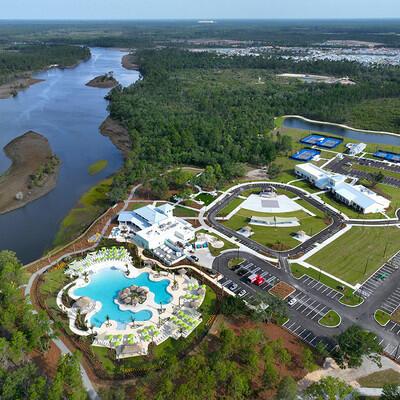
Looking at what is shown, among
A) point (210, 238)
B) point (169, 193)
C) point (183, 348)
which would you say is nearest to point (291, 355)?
point (183, 348)

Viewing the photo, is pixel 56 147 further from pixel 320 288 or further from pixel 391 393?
pixel 391 393

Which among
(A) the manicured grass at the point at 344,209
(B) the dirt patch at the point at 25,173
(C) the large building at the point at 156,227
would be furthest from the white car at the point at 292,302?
(B) the dirt patch at the point at 25,173

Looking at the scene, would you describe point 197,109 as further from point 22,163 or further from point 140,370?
point 140,370

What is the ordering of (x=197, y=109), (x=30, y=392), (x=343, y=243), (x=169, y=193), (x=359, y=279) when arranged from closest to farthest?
(x=30, y=392), (x=359, y=279), (x=343, y=243), (x=169, y=193), (x=197, y=109)

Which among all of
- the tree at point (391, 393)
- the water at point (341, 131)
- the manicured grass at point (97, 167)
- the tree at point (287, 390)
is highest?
the tree at point (287, 390)

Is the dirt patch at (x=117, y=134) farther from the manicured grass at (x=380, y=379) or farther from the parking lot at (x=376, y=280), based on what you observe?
the manicured grass at (x=380, y=379)
